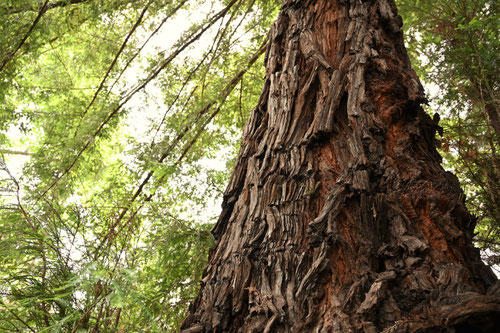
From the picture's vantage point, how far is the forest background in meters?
1.77

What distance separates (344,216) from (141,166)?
7.79ft

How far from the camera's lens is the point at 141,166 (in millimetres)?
3467

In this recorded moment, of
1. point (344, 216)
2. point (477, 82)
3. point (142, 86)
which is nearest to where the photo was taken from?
point (344, 216)

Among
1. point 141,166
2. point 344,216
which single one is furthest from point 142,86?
point 344,216

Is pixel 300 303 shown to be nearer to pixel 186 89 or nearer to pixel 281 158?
pixel 281 158

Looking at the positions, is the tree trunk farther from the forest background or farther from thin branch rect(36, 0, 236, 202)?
thin branch rect(36, 0, 236, 202)

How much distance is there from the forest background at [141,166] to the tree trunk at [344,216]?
0.36 metres

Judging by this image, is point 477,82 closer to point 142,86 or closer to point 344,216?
point 344,216

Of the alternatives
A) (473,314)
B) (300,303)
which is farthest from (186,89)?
(473,314)

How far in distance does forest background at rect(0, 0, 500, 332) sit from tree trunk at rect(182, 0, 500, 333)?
0.36 metres

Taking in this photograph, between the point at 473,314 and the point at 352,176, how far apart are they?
2.14 feet

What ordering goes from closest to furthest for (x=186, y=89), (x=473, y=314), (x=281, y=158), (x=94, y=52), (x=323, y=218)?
(x=473, y=314)
(x=323, y=218)
(x=281, y=158)
(x=94, y=52)
(x=186, y=89)

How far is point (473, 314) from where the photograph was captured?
108 centimetres

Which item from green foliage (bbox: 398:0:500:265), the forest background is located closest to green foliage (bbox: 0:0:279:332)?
the forest background
